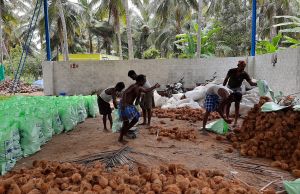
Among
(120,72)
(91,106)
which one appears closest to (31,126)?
(91,106)

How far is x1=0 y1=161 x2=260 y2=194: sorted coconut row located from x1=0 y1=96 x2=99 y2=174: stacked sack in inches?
22.2

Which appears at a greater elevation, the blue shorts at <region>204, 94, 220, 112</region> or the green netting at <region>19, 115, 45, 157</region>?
the blue shorts at <region>204, 94, 220, 112</region>

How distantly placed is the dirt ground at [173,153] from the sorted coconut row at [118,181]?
54 cm

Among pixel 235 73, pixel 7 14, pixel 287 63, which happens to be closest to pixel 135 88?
pixel 235 73

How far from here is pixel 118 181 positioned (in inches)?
128

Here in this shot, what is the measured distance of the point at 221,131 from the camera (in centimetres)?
608

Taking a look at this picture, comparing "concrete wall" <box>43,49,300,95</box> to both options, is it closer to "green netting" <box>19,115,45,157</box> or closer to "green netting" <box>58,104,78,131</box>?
"green netting" <box>58,104,78,131</box>

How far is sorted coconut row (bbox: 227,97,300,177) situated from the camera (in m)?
4.27

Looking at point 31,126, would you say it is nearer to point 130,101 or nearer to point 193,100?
point 130,101

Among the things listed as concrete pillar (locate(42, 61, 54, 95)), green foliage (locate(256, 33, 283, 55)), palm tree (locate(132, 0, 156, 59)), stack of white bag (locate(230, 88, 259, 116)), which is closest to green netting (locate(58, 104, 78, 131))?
stack of white bag (locate(230, 88, 259, 116))

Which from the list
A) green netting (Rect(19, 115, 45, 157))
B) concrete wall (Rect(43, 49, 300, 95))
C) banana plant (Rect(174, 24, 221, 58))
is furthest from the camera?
banana plant (Rect(174, 24, 221, 58))

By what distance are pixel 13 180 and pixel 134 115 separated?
7.89 ft

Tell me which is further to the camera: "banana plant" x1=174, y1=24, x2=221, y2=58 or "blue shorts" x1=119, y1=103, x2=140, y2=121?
"banana plant" x1=174, y1=24, x2=221, y2=58

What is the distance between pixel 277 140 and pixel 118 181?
2.49m
